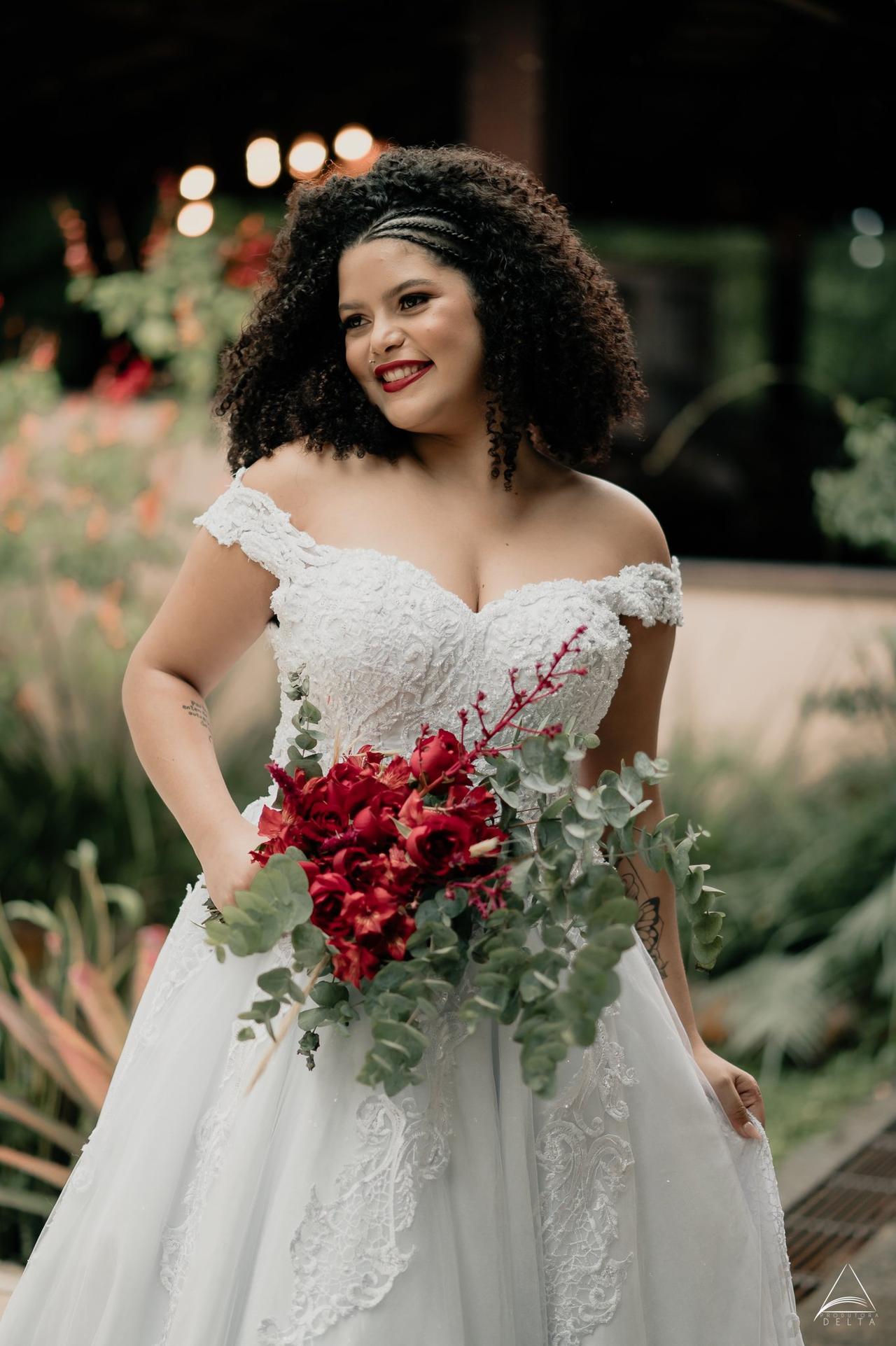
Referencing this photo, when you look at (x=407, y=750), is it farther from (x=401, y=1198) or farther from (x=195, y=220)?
(x=195, y=220)

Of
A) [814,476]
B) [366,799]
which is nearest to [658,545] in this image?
[366,799]

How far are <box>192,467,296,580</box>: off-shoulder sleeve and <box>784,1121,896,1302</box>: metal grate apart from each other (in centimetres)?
203

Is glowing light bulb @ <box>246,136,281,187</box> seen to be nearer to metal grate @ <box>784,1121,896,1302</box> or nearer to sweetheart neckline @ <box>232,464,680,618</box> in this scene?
sweetheart neckline @ <box>232,464,680,618</box>

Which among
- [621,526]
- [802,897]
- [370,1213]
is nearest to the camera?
[370,1213]

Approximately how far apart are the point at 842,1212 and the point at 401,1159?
2.30 metres

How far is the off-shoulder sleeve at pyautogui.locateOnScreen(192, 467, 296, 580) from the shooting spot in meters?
1.91

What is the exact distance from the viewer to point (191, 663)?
196 centimetres

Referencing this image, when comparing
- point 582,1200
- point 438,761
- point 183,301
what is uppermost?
point 183,301

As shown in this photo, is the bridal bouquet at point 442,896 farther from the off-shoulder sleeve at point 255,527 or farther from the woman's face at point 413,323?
the woman's face at point 413,323

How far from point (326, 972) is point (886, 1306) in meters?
2.07

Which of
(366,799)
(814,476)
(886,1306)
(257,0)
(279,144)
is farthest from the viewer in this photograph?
(279,144)

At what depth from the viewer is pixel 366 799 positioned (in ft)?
5.05

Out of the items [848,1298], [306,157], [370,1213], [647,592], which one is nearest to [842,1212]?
[848,1298]

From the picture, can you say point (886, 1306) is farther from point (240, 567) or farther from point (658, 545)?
point (240, 567)
